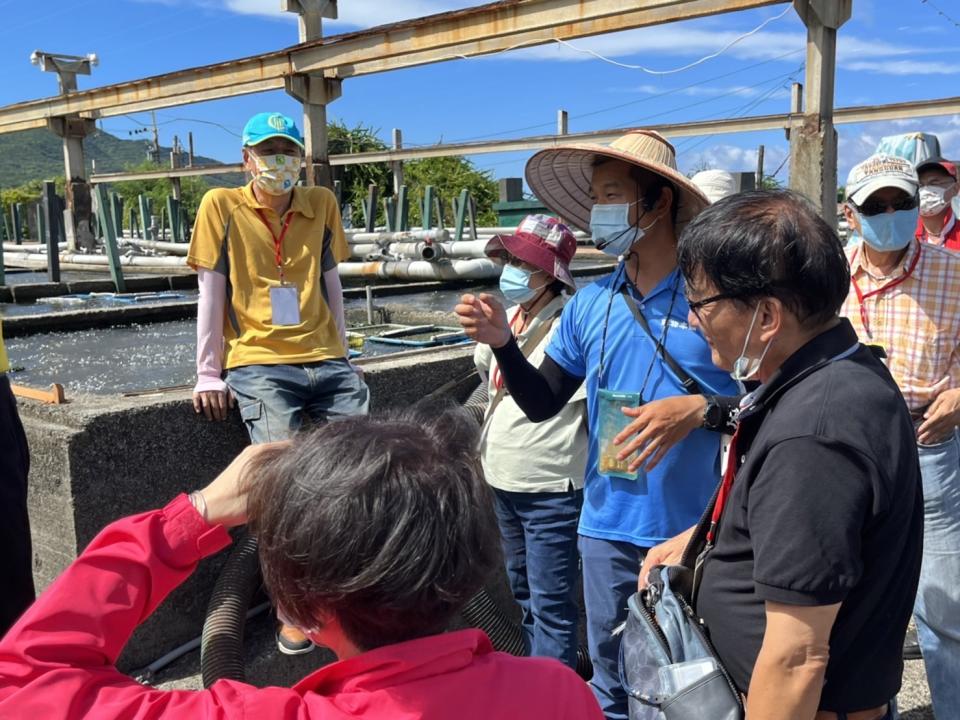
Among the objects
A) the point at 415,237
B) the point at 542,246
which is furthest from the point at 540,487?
the point at 415,237

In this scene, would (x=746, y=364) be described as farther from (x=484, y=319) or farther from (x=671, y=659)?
(x=484, y=319)

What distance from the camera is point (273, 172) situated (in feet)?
11.4

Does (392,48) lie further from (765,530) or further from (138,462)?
(765,530)

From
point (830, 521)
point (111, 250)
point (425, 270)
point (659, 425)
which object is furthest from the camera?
point (425, 270)

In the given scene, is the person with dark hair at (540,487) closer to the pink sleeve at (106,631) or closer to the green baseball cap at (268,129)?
the green baseball cap at (268,129)

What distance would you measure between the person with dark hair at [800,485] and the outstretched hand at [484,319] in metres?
0.89

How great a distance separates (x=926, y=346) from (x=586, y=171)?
1.29 metres

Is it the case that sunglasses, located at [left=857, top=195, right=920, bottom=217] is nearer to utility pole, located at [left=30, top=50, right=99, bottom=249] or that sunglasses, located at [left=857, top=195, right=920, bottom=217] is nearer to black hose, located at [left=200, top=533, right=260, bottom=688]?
black hose, located at [left=200, top=533, right=260, bottom=688]

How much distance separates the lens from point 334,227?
12.3ft

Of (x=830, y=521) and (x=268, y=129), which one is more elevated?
(x=268, y=129)

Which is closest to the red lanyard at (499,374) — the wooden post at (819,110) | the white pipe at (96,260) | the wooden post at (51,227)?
the wooden post at (819,110)

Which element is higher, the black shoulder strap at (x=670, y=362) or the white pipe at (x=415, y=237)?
the white pipe at (x=415, y=237)

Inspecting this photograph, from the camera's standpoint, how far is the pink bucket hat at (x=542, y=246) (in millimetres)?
3359

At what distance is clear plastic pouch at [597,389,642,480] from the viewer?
8.13 ft
